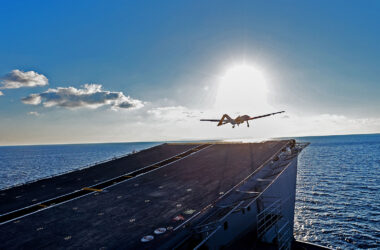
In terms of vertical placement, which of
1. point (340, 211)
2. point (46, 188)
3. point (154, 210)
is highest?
point (154, 210)

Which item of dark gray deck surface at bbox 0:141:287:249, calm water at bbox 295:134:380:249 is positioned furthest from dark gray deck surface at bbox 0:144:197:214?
calm water at bbox 295:134:380:249

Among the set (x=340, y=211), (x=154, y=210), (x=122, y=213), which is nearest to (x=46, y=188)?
(x=122, y=213)

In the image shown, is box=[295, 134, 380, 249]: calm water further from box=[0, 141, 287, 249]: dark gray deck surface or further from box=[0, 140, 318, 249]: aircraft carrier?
box=[0, 141, 287, 249]: dark gray deck surface

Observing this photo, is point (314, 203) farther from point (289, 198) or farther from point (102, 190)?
point (102, 190)

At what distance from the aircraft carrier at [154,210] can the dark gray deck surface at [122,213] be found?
50mm

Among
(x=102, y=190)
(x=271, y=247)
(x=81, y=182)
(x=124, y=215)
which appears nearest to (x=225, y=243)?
(x=271, y=247)

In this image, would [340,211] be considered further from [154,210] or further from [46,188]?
[46,188]

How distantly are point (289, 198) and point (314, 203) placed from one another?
49.2 ft

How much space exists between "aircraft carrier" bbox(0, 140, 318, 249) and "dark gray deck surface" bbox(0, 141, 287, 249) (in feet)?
0.16

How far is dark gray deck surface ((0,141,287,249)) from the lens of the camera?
11.1 m

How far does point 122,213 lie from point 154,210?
6.99ft

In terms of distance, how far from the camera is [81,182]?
76.5 ft

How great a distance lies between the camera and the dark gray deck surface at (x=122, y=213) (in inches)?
436

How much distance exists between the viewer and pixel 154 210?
1439 cm
